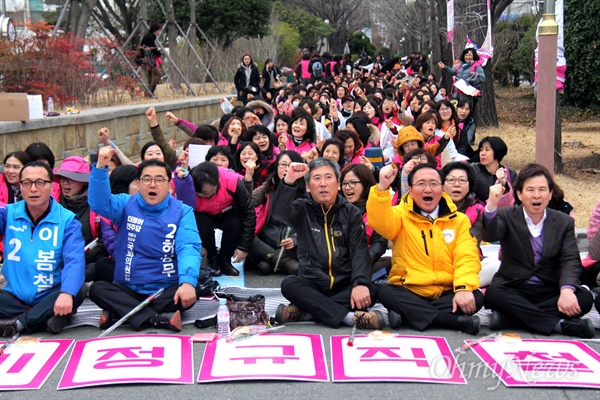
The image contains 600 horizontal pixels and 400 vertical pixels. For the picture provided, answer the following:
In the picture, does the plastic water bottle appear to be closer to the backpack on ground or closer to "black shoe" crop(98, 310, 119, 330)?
"black shoe" crop(98, 310, 119, 330)

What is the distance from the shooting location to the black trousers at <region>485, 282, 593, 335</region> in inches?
205

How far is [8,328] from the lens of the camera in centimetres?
521

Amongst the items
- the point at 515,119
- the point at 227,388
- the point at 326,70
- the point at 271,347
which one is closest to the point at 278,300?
the point at 271,347

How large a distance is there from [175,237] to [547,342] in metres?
2.64

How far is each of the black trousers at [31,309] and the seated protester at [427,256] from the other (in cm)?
222

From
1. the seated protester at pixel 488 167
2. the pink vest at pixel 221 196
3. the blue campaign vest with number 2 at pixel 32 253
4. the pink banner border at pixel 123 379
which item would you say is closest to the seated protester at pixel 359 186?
the pink vest at pixel 221 196

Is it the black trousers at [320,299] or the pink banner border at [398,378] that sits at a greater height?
the black trousers at [320,299]

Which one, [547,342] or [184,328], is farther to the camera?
[184,328]

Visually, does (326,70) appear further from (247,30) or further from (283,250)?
(283,250)

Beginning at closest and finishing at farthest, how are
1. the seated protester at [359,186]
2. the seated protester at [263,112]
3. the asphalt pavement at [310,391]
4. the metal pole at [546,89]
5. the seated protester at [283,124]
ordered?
the asphalt pavement at [310,391], the seated protester at [359,186], the metal pole at [546,89], the seated protester at [283,124], the seated protester at [263,112]

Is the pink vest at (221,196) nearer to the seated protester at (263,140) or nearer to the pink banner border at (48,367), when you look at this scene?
the seated protester at (263,140)

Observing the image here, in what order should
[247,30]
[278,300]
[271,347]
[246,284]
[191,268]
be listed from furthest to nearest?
[247,30] → [246,284] → [278,300] → [191,268] → [271,347]

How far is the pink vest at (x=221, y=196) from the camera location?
678cm

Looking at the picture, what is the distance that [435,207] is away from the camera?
546 centimetres
